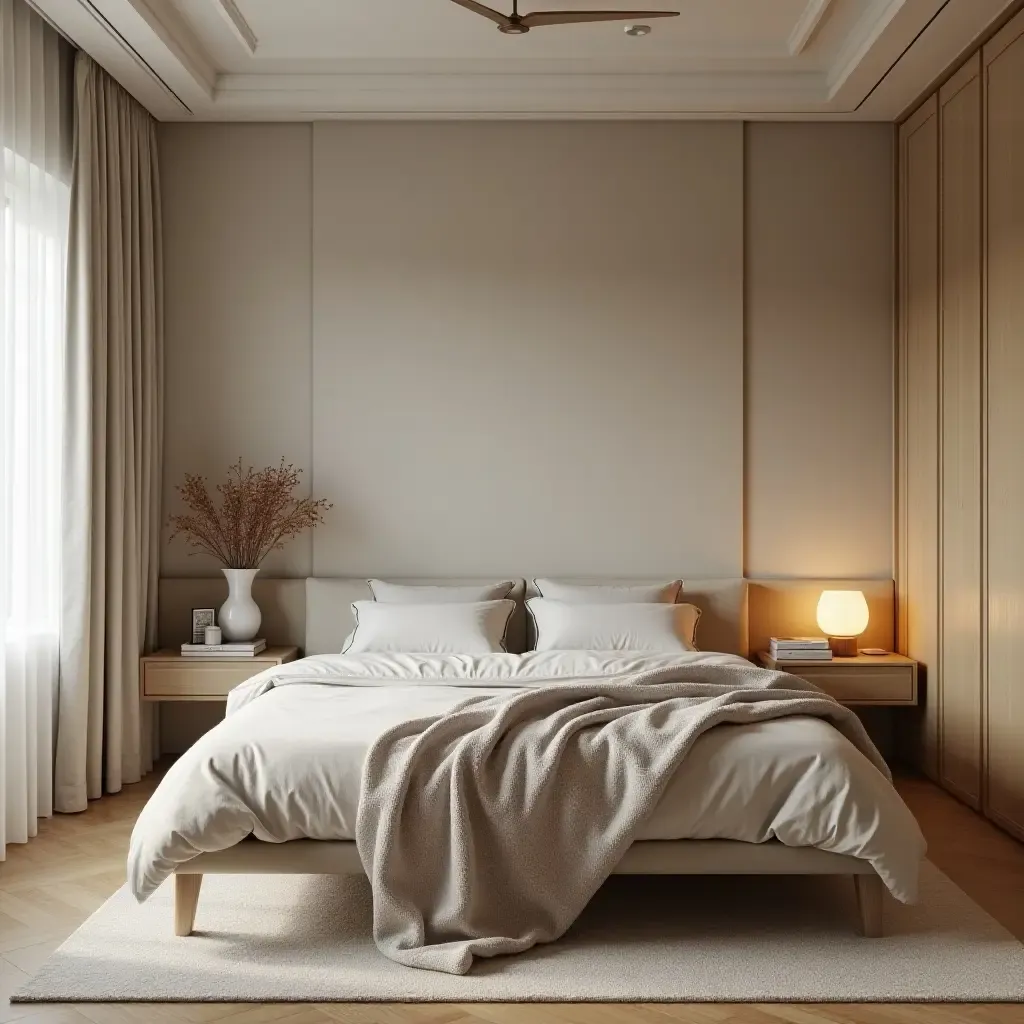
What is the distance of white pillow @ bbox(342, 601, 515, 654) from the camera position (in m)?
4.71

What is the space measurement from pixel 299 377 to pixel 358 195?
884 mm

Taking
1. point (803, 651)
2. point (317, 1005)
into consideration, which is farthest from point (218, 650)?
point (803, 651)

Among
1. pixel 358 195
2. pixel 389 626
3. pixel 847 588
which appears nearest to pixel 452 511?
pixel 389 626

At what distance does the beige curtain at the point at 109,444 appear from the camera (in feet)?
14.4

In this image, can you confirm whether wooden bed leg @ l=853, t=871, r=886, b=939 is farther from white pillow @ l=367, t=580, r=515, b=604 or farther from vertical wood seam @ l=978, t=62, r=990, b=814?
white pillow @ l=367, t=580, r=515, b=604

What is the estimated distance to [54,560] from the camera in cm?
440

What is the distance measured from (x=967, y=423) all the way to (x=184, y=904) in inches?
131

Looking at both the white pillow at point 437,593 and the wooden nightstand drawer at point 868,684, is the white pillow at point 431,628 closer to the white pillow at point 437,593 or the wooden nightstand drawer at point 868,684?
the white pillow at point 437,593

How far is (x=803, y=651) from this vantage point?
491 centimetres

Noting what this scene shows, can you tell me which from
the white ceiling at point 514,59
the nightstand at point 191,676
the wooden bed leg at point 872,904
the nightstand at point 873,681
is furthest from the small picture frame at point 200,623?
the wooden bed leg at point 872,904

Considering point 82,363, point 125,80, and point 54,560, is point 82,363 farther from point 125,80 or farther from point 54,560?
point 125,80

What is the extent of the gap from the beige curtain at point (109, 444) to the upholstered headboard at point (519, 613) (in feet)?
2.41

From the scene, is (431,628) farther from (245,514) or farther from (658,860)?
(658,860)

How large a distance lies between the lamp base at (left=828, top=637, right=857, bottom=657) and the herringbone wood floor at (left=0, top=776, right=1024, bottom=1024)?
59 centimetres
